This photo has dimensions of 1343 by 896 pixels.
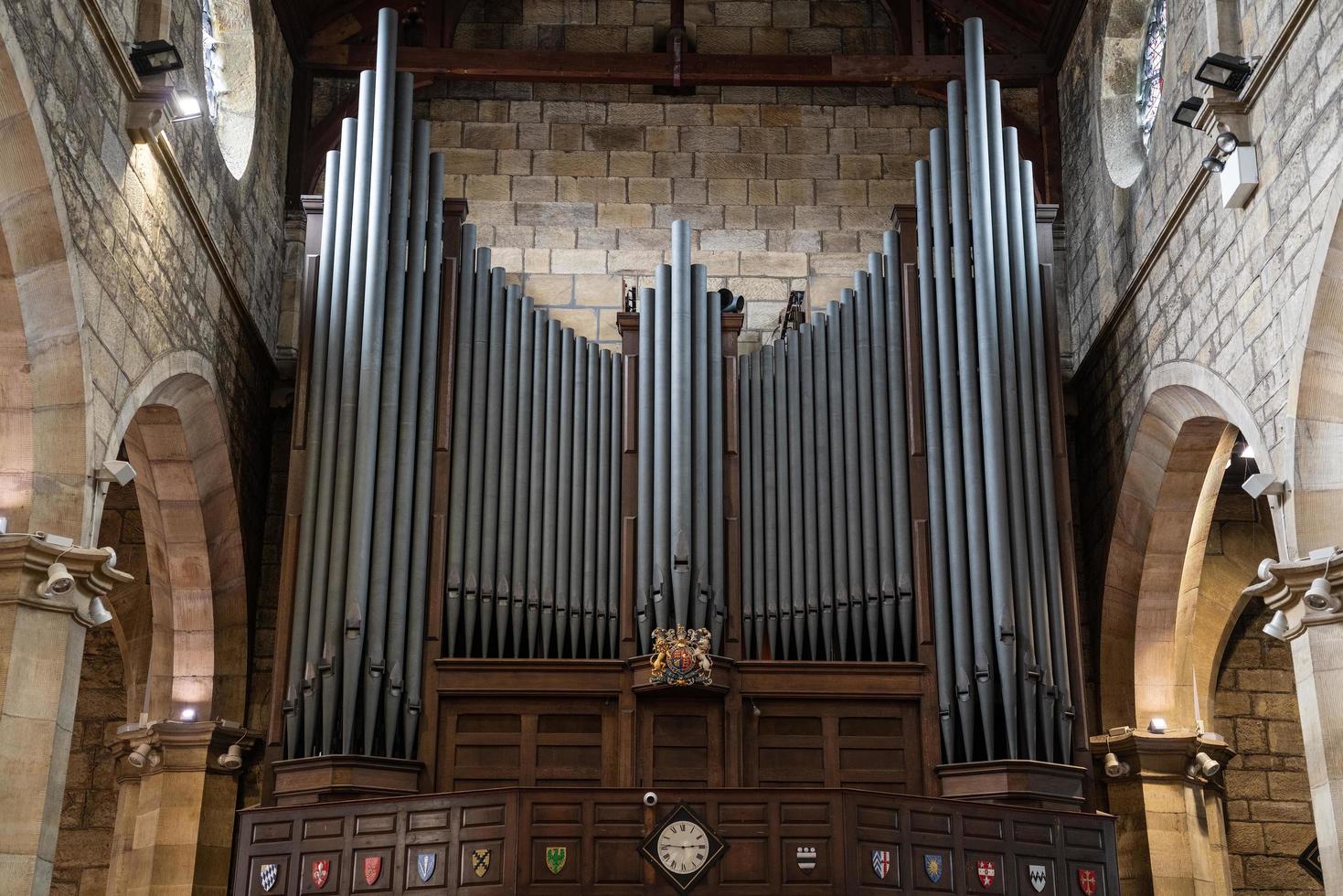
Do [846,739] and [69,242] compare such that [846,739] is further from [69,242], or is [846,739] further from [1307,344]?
[69,242]

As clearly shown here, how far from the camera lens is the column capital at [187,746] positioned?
14.4 meters

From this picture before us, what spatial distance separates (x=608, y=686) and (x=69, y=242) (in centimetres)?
505

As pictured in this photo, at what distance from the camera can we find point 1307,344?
34.4 feet

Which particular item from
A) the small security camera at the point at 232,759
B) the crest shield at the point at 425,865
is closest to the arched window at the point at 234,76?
the small security camera at the point at 232,759

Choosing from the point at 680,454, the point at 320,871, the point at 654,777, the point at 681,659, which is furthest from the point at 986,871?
the point at 320,871

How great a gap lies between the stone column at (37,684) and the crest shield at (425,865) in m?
2.28

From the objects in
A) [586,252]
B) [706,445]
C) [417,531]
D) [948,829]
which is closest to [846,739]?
[948,829]

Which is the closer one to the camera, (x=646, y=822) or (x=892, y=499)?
(x=646, y=822)

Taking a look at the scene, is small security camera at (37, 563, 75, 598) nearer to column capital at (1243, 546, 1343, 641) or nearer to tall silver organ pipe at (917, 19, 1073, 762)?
tall silver organ pipe at (917, 19, 1073, 762)

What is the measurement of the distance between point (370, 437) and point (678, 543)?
251 cm

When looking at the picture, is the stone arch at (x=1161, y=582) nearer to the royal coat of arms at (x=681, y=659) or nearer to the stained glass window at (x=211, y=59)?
the royal coat of arms at (x=681, y=659)

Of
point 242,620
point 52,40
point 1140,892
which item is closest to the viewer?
point 52,40

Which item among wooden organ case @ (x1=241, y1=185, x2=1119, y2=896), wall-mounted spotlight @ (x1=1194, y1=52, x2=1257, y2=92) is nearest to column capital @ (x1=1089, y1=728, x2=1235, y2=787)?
wooden organ case @ (x1=241, y1=185, x2=1119, y2=896)

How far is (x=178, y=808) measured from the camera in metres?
14.4
